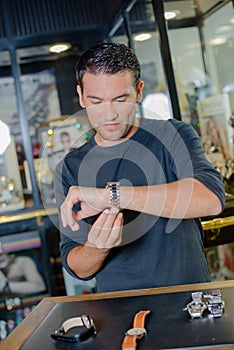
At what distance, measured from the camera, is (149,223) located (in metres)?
1.65

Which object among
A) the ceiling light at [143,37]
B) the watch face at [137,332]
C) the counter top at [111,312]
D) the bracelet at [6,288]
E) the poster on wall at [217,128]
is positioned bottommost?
the bracelet at [6,288]

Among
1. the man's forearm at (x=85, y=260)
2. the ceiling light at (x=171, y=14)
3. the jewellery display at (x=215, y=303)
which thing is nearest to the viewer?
the jewellery display at (x=215, y=303)

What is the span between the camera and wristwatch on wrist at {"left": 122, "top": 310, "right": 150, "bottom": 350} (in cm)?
105

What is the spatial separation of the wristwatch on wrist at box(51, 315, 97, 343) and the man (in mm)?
300

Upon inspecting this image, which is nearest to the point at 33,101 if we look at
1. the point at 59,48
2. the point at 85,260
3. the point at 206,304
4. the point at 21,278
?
the point at 59,48

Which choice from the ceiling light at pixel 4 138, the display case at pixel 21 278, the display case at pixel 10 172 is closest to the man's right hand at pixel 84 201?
the display case at pixel 21 278

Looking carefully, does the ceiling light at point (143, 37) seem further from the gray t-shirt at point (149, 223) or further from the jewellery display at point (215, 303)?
the jewellery display at point (215, 303)

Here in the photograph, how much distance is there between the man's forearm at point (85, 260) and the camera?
60.6 inches

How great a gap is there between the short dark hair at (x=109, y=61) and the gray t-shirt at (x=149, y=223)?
202mm

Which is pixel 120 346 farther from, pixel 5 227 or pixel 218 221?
pixel 5 227

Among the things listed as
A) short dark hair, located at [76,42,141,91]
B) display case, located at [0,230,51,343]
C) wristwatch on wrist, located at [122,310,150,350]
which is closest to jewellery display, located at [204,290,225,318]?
wristwatch on wrist, located at [122,310,150,350]

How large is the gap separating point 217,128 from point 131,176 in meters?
1.56

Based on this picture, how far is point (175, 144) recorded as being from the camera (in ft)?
5.35

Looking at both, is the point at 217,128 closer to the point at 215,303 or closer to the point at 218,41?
the point at 218,41
